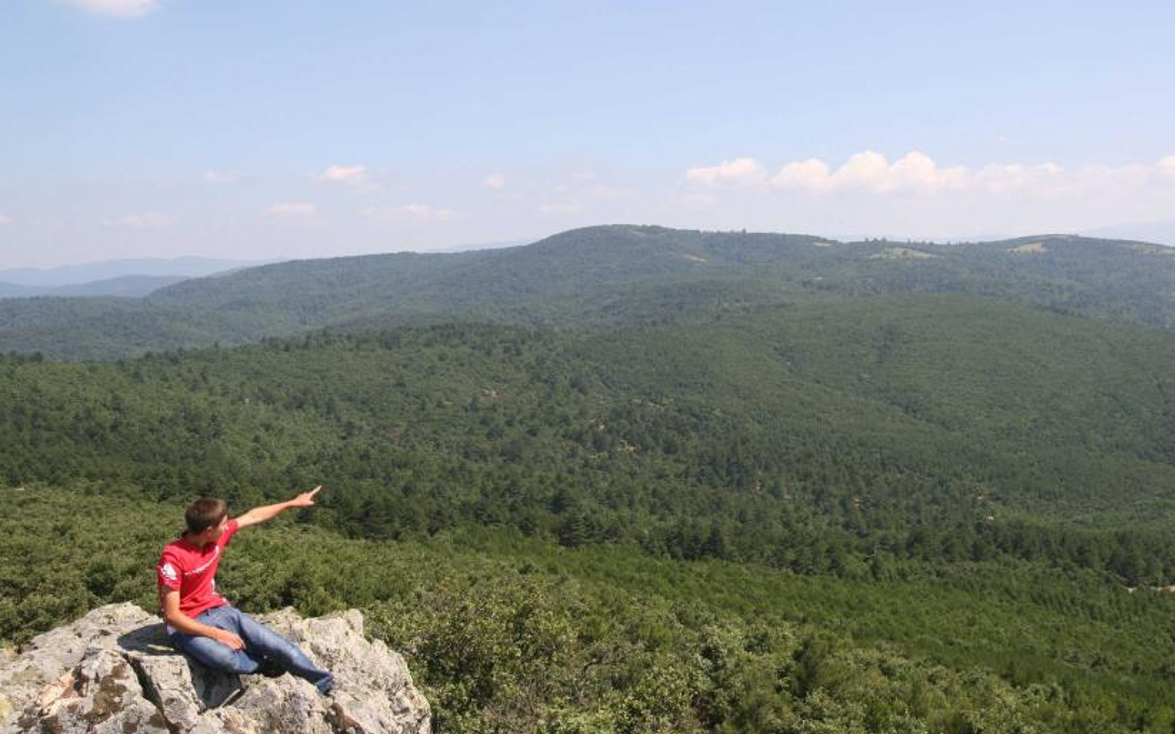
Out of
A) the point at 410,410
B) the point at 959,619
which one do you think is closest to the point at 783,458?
the point at 410,410

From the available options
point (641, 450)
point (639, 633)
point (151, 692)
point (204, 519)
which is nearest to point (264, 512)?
point (204, 519)

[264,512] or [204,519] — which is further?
[264,512]

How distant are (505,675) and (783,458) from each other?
141 m

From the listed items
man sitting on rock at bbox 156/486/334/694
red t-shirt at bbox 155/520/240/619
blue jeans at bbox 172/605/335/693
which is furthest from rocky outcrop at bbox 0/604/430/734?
red t-shirt at bbox 155/520/240/619

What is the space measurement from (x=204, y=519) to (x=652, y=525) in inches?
3835

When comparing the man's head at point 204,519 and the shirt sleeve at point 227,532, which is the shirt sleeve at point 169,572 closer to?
the man's head at point 204,519

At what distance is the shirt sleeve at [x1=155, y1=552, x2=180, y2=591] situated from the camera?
34.7ft

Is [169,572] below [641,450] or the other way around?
the other way around

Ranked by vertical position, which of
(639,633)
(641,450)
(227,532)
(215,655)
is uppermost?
(227,532)

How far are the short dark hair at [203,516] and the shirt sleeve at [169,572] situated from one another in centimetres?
47

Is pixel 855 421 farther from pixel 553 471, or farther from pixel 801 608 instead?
pixel 801 608

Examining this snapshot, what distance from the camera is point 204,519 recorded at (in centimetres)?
1075

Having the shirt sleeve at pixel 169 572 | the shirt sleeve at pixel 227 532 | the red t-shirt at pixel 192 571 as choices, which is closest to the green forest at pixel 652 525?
the red t-shirt at pixel 192 571

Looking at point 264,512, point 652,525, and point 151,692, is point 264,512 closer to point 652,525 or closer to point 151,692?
point 151,692
